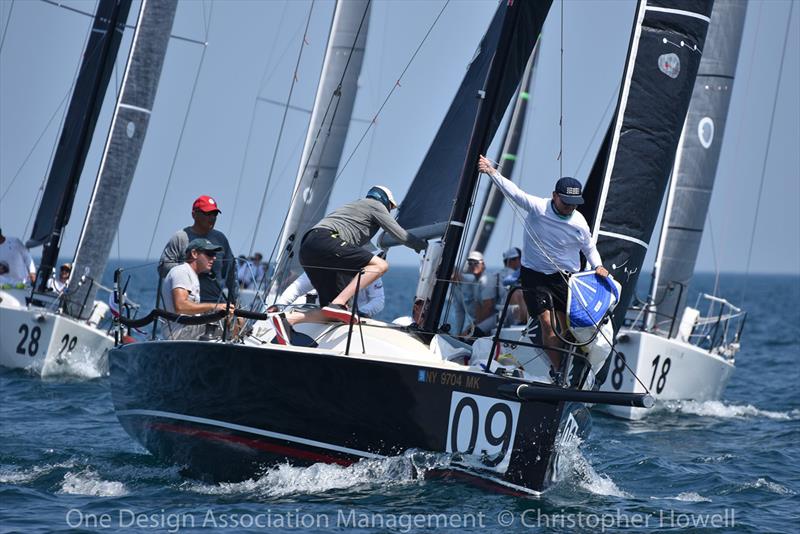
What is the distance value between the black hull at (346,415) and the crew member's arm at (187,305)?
0.30 meters

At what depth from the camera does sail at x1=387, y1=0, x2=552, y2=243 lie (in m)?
9.14

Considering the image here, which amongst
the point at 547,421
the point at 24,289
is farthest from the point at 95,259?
the point at 547,421

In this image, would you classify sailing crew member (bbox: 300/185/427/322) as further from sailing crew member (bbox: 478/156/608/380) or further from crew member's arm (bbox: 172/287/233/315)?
sailing crew member (bbox: 478/156/608/380)

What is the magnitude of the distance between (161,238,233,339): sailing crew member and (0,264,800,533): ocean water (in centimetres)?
127

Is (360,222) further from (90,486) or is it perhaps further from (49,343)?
(49,343)

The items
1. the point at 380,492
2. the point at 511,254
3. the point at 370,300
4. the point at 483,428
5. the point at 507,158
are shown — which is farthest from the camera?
the point at 507,158

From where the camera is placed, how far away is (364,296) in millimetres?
9875

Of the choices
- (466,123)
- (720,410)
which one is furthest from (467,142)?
(720,410)

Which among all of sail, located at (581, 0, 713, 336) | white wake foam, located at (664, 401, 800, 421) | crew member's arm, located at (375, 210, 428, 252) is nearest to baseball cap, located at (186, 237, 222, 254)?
crew member's arm, located at (375, 210, 428, 252)

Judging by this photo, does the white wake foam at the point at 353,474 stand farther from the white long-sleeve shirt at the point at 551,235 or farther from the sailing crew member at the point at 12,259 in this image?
the sailing crew member at the point at 12,259

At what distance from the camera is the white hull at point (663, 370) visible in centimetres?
1516

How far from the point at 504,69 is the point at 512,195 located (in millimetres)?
1040

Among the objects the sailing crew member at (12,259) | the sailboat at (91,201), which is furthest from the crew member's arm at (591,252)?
the sailing crew member at (12,259)

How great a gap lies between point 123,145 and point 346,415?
9.75 m
